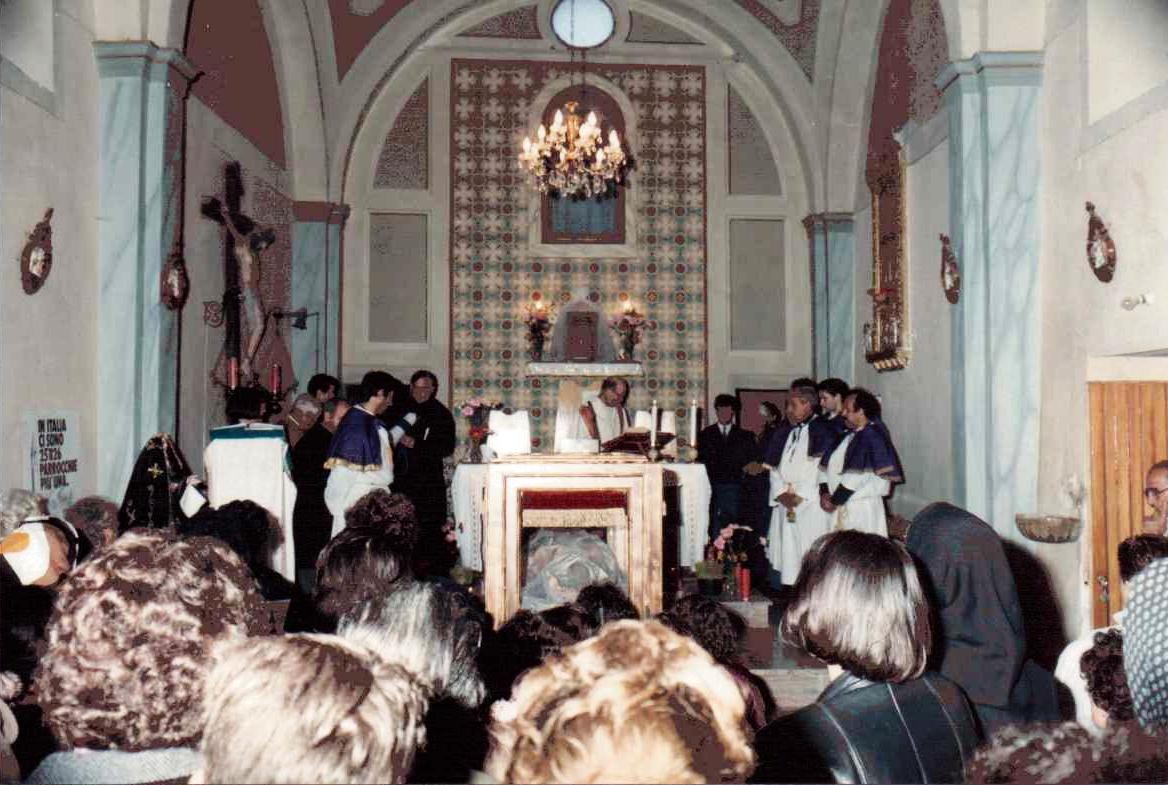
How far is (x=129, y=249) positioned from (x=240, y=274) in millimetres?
2715

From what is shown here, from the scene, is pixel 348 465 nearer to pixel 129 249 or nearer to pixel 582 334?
pixel 129 249

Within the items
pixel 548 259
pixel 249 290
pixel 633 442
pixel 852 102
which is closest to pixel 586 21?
pixel 548 259

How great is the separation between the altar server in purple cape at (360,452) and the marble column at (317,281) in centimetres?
338

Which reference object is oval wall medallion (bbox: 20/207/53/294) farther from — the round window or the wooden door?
the round window

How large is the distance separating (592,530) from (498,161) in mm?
5561

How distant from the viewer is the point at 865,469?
7.89 m

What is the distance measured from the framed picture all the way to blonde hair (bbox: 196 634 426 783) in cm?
1104

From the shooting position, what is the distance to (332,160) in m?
11.7

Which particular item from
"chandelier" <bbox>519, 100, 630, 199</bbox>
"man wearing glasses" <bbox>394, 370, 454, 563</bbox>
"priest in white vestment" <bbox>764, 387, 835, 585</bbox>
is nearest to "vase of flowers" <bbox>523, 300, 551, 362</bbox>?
"man wearing glasses" <bbox>394, 370, 454, 563</bbox>

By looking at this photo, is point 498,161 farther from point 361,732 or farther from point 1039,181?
point 361,732

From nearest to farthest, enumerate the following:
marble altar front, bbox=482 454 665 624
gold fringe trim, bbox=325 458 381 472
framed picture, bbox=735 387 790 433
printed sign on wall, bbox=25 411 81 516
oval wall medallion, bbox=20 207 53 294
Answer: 1. oval wall medallion, bbox=20 207 53 294
2. printed sign on wall, bbox=25 411 81 516
3. marble altar front, bbox=482 454 665 624
4. gold fringe trim, bbox=325 458 381 472
5. framed picture, bbox=735 387 790 433

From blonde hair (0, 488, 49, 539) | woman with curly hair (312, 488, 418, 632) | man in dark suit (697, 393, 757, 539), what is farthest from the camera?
man in dark suit (697, 393, 757, 539)

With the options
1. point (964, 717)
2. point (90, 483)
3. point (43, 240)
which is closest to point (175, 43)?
point (43, 240)

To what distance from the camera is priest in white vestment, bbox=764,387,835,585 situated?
28.6 feet
